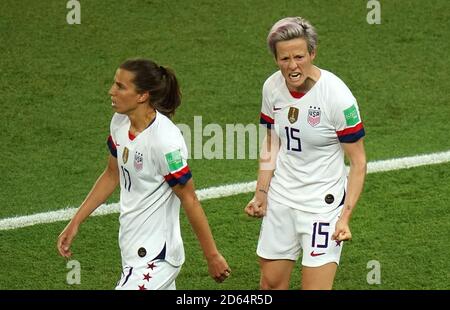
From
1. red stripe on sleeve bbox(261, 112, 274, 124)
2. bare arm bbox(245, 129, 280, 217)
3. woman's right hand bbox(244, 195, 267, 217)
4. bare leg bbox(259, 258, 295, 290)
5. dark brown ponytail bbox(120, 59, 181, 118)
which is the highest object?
dark brown ponytail bbox(120, 59, 181, 118)

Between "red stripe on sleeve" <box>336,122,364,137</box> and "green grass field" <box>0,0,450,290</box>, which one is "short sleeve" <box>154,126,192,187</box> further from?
"green grass field" <box>0,0,450,290</box>

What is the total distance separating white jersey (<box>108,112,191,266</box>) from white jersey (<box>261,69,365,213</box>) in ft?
2.29

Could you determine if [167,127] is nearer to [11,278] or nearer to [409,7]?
[11,278]

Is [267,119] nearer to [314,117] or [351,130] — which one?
[314,117]

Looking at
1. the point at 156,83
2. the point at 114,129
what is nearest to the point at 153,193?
the point at 114,129

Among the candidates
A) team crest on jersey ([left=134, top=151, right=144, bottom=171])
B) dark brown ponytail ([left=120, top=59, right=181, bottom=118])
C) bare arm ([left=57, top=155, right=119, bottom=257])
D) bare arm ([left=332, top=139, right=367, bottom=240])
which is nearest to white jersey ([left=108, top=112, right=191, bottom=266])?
team crest on jersey ([left=134, top=151, right=144, bottom=171])

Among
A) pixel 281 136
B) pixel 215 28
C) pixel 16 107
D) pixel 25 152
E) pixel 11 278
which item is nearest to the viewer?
pixel 281 136

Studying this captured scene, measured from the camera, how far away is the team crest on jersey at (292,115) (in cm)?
720

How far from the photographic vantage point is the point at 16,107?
11.4 m

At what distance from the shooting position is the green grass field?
892 cm

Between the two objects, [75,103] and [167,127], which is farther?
[75,103]

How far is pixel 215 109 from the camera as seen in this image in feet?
37.0
